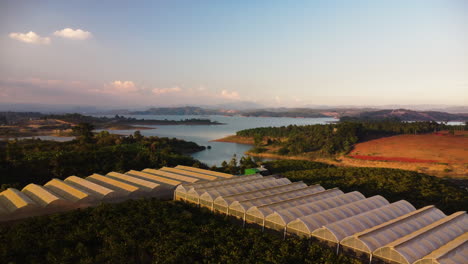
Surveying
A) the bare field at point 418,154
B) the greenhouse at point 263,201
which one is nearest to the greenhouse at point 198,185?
the greenhouse at point 263,201

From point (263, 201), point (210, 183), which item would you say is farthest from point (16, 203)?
point (263, 201)

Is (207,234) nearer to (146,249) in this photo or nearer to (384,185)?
(146,249)

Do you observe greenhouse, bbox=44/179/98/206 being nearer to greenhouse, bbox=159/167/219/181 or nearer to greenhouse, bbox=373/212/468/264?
greenhouse, bbox=159/167/219/181

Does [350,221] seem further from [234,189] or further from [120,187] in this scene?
[120,187]

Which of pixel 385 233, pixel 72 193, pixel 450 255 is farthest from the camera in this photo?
pixel 72 193

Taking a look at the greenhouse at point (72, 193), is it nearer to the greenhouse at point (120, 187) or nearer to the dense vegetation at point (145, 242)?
the greenhouse at point (120, 187)

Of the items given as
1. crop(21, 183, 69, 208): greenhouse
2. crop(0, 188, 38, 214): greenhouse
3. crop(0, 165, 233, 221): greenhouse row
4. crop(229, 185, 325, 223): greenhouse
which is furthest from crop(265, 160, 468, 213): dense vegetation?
crop(0, 188, 38, 214): greenhouse

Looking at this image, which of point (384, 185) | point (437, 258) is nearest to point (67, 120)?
point (384, 185)

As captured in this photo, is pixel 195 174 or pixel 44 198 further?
pixel 195 174
